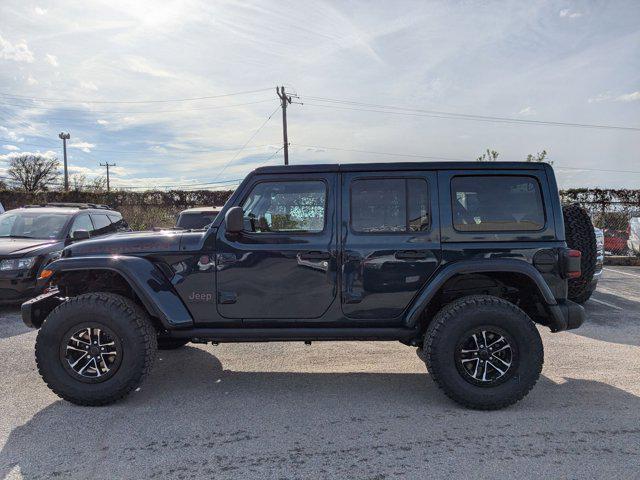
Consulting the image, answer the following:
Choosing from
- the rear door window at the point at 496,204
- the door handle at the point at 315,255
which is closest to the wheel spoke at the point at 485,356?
the rear door window at the point at 496,204

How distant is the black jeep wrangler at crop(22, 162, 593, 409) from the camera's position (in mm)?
3559

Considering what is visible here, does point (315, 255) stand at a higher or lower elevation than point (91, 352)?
higher

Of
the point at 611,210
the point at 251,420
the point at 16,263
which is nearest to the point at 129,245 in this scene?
the point at 251,420

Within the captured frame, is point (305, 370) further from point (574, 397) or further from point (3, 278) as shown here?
point (3, 278)

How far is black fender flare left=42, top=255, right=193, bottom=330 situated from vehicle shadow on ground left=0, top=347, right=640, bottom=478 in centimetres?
75

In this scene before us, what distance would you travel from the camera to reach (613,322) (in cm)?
625

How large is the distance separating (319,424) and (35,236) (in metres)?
6.52

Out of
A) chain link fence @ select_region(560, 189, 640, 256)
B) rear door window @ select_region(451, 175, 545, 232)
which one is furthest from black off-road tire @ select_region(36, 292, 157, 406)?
chain link fence @ select_region(560, 189, 640, 256)

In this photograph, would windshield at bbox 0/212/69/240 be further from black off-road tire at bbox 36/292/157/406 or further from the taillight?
the taillight

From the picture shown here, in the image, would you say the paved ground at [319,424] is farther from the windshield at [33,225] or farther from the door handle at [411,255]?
the windshield at [33,225]

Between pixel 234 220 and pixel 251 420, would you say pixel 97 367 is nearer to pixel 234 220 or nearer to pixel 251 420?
pixel 251 420

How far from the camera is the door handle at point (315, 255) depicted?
3648 mm

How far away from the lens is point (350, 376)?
4.29 m

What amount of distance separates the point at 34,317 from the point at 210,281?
1.60m
